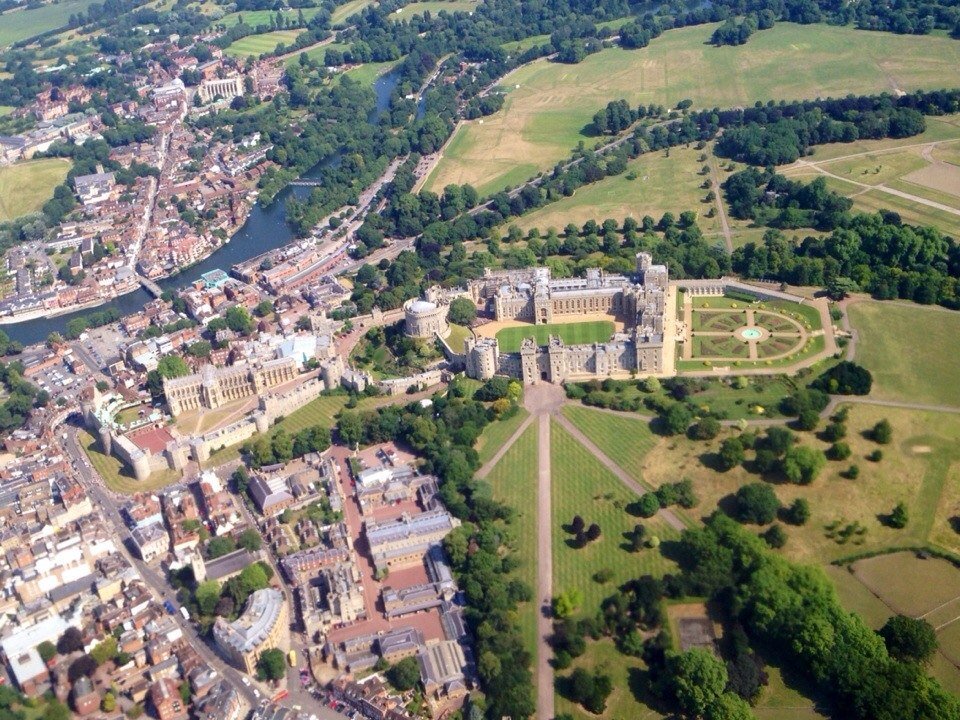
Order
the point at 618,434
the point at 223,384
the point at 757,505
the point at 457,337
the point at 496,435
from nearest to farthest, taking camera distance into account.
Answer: the point at 757,505 → the point at 618,434 → the point at 496,435 → the point at 223,384 → the point at 457,337

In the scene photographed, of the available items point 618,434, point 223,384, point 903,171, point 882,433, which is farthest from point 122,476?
point 903,171

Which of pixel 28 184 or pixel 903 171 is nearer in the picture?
pixel 903 171

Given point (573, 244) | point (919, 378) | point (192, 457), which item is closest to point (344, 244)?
point (573, 244)

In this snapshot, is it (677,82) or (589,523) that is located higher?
(677,82)

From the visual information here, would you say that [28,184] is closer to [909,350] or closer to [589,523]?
[589,523]

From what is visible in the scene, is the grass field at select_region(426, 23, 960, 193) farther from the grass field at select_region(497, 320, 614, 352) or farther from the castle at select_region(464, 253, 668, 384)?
the grass field at select_region(497, 320, 614, 352)
